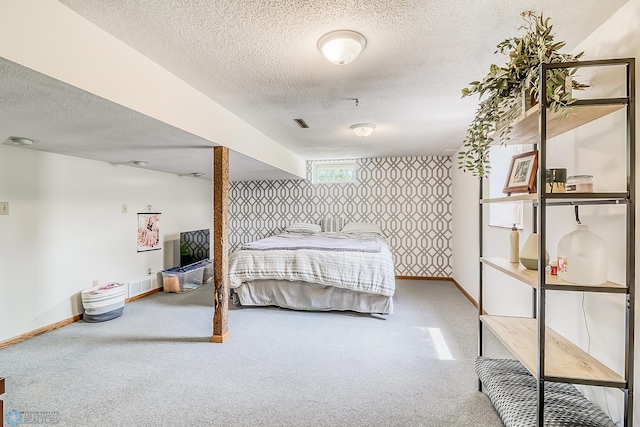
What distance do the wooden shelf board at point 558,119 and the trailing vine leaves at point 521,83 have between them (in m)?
0.06

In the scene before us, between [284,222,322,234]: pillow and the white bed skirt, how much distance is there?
192 cm

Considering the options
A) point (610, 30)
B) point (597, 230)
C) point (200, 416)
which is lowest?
point (200, 416)

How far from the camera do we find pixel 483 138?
71.4 inches

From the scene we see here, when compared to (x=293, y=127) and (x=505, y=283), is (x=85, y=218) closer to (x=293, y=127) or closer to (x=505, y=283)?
(x=293, y=127)

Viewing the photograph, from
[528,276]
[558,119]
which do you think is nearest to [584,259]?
[528,276]

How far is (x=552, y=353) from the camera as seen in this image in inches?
64.2

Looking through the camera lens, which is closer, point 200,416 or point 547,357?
point 547,357

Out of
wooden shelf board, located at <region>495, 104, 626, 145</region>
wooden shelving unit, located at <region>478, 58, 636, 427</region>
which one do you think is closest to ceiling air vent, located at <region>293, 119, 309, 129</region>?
wooden shelf board, located at <region>495, 104, 626, 145</region>

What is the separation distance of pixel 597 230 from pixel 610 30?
3.46 ft

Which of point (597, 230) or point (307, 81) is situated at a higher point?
point (307, 81)

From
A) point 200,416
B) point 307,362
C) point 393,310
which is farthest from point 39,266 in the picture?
point 393,310

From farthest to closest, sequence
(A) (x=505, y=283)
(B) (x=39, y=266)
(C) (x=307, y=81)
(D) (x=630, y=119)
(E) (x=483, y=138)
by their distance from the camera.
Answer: (B) (x=39, y=266)
(A) (x=505, y=283)
(C) (x=307, y=81)
(E) (x=483, y=138)
(D) (x=630, y=119)

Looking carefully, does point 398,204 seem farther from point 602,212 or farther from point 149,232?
point 149,232

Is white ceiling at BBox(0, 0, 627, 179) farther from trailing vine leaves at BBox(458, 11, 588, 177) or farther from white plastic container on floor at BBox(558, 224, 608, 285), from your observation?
white plastic container on floor at BBox(558, 224, 608, 285)
